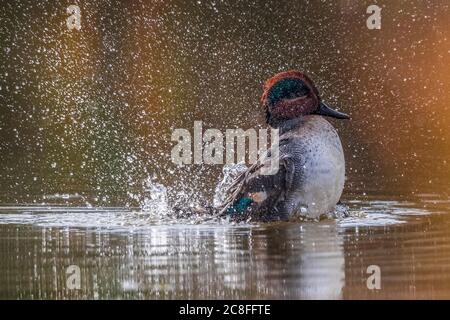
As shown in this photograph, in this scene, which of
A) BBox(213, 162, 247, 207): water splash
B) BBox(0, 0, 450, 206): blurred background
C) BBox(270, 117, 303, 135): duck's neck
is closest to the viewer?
BBox(270, 117, 303, 135): duck's neck

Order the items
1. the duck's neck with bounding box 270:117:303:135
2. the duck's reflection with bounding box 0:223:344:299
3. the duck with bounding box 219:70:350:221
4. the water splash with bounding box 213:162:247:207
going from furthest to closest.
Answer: the water splash with bounding box 213:162:247:207 < the duck's neck with bounding box 270:117:303:135 < the duck with bounding box 219:70:350:221 < the duck's reflection with bounding box 0:223:344:299

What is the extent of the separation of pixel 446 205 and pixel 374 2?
9.84 meters

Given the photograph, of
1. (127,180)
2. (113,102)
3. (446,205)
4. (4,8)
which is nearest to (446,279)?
(446,205)

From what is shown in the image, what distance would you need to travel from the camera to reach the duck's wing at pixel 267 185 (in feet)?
21.4

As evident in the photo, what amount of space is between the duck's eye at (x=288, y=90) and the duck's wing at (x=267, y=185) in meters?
0.32

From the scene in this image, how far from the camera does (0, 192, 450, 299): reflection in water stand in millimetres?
4355

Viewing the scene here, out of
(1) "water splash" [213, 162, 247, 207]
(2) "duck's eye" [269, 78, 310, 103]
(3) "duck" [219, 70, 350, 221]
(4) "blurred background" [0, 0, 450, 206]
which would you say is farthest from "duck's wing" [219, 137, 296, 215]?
(4) "blurred background" [0, 0, 450, 206]

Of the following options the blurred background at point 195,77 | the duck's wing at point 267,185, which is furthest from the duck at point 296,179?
the blurred background at point 195,77

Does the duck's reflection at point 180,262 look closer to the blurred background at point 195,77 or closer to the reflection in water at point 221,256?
the reflection in water at point 221,256

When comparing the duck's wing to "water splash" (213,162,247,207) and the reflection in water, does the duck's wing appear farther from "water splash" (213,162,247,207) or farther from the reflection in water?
"water splash" (213,162,247,207)

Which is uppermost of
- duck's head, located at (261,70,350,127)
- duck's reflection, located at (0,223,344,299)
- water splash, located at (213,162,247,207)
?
duck's head, located at (261,70,350,127)

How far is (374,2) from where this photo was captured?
56.4 ft

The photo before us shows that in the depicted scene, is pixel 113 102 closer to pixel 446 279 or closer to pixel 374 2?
pixel 374 2

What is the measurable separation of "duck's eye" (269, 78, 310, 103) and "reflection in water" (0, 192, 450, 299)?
0.84 m
